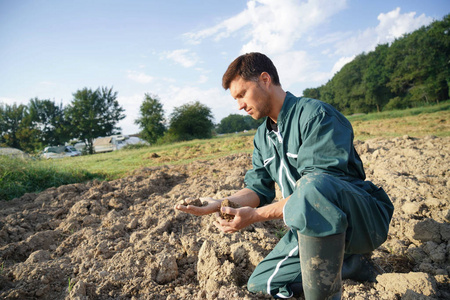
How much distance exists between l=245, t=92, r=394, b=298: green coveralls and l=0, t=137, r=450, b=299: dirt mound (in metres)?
0.27

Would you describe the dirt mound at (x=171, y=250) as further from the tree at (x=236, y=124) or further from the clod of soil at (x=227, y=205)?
the tree at (x=236, y=124)

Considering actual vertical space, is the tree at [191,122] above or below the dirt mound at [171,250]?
above

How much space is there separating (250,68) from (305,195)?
979 millimetres

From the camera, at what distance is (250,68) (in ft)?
6.26

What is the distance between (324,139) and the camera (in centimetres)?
158

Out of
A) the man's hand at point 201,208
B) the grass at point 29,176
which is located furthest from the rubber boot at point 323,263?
the grass at point 29,176

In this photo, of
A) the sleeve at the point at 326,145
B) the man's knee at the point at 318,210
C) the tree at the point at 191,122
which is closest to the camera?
the man's knee at the point at 318,210

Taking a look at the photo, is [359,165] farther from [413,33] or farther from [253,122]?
[253,122]

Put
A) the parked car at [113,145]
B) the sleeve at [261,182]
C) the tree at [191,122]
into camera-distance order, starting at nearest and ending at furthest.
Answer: the sleeve at [261,182] → the tree at [191,122] → the parked car at [113,145]

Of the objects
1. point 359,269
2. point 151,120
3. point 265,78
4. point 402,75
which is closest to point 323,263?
point 359,269

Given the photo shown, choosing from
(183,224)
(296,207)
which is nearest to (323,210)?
(296,207)

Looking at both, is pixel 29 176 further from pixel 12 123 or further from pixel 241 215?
pixel 12 123

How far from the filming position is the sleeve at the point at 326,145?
1529 mm

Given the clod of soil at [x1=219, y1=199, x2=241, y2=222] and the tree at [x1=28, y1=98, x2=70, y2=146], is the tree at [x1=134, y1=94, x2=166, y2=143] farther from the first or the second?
the clod of soil at [x1=219, y1=199, x2=241, y2=222]
